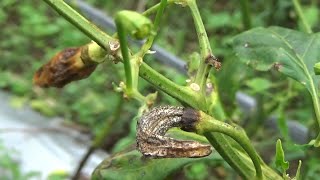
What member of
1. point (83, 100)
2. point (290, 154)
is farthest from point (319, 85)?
point (83, 100)

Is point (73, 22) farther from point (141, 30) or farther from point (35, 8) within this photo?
point (35, 8)

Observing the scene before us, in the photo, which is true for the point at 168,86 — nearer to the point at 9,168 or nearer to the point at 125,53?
→ the point at 125,53

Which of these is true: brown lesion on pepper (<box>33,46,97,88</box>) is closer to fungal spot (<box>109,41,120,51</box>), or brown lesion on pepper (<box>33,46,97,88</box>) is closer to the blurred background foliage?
fungal spot (<box>109,41,120,51</box>)

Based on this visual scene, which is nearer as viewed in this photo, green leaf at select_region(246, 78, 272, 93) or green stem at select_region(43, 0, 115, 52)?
green stem at select_region(43, 0, 115, 52)

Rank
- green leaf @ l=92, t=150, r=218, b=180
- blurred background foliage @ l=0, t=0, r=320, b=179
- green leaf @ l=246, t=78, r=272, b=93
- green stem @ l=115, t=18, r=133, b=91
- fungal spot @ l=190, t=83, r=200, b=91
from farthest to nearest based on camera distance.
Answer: blurred background foliage @ l=0, t=0, r=320, b=179
green leaf @ l=246, t=78, r=272, b=93
green leaf @ l=92, t=150, r=218, b=180
fungal spot @ l=190, t=83, r=200, b=91
green stem @ l=115, t=18, r=133, b=91

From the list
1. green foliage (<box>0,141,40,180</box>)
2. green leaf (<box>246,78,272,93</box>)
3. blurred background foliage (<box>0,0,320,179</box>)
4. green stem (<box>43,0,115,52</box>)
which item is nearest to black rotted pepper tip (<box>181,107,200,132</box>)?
green stem (<box>43,0,115,52</box>)

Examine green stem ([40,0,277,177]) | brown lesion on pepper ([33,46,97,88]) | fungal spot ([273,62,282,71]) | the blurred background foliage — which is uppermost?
green stem ([40,0,277,177])

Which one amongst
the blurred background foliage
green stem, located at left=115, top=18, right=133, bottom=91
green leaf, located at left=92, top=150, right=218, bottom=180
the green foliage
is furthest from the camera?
the blurred background foliage
